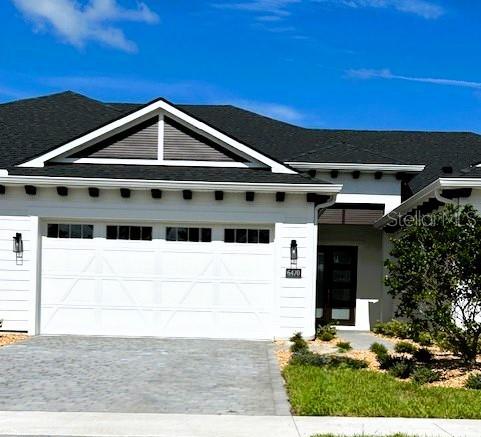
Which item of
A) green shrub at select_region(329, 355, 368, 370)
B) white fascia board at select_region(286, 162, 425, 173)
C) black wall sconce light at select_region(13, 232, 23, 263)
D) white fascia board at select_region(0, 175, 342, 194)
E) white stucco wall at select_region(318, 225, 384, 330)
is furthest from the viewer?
white stucco wall at select_region(318, 225, 384, 330)

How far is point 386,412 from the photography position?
7.36m

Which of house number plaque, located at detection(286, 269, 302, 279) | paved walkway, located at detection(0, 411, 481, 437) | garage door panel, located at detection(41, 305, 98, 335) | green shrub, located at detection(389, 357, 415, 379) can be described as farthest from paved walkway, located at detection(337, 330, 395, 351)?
paved walkway, located at detection(0, 411, 481, 437)

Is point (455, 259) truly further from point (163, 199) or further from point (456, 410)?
point (163, 199)

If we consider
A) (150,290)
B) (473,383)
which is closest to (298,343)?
(150,290)

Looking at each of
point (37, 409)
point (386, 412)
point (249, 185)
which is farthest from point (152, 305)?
point (386, 412)

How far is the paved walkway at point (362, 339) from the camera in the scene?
42.9ft

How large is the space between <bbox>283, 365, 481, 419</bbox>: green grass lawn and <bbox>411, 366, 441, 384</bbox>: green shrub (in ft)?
0.80

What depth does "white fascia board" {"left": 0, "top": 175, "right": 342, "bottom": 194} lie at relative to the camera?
13211 millimetres

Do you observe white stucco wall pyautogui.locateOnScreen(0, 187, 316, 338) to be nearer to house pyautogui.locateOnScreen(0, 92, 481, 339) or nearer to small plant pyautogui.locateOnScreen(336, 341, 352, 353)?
house pyautogui.locateOnScreen(0, 92, 481, 339)

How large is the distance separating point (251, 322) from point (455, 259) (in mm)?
5217

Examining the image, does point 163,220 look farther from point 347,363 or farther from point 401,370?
point 401,370

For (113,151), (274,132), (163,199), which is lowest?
(163,199)

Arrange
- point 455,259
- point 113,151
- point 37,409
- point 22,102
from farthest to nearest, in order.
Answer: point 22,102 < point 113,151 < point 455,259 < point 37,409

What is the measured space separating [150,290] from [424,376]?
649 centimetres
